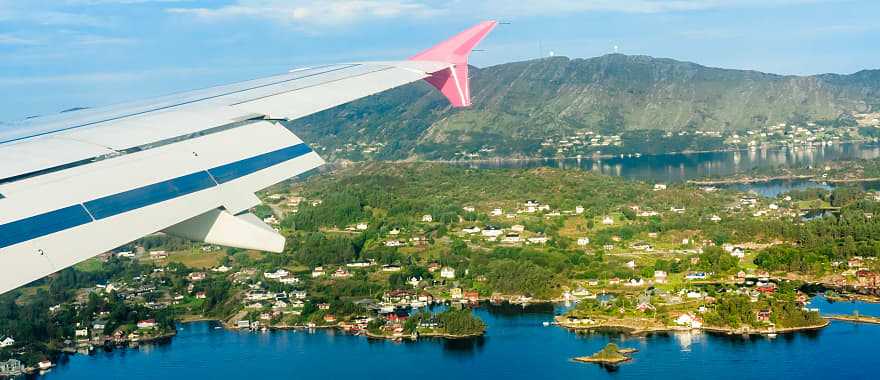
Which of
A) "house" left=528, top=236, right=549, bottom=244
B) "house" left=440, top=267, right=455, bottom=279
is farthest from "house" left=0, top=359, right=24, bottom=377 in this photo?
"house" left=528, top=236, right=549, bottom=244

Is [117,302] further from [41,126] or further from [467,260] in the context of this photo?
[41,126]

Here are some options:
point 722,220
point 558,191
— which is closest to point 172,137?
point 722,220

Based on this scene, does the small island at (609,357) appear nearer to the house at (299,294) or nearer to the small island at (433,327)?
the small island at (433,327)

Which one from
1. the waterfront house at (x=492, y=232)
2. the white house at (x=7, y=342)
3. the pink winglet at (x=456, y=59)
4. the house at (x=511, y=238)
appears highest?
the pink winglet at (x=456, y=59)

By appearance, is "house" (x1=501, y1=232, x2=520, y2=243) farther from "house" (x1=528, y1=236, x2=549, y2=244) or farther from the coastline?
the coastline

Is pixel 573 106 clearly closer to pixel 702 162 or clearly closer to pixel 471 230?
pixel 702 162

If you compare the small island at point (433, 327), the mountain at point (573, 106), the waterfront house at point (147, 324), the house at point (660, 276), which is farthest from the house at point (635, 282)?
the mountain at point (573, 106)
